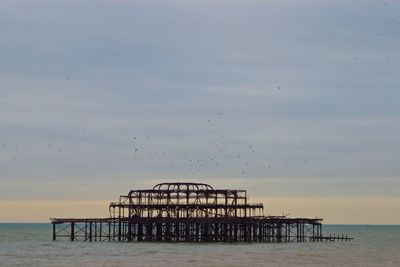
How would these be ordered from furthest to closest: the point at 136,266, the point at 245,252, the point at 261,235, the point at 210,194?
the point at 261,235, the point at 210,194, the point at 245,252, the point at 136,266

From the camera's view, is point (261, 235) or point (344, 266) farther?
point (261, 235)

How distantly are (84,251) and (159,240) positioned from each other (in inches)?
739

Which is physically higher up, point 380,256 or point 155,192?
point 155,192

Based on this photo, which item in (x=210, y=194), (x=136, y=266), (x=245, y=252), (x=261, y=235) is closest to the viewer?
(x=136, y=266)

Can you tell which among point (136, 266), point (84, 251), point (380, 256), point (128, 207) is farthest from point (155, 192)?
point (136, 266)

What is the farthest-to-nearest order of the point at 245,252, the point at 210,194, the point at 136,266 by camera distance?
the point at 210,194 → the point at 245,252 → the point at 136,266

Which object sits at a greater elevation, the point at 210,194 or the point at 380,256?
the point at 210,194

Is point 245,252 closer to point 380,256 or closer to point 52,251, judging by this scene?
point 380,256

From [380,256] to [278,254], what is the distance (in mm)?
11671

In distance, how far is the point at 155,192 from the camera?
103312 mm

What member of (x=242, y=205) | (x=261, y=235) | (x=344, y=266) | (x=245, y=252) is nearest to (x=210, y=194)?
(x=242, y=205)

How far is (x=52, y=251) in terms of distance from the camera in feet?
298

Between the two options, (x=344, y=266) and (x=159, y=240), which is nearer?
(x=344, y=266)

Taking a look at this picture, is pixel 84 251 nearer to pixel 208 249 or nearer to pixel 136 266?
pixel 208 249
